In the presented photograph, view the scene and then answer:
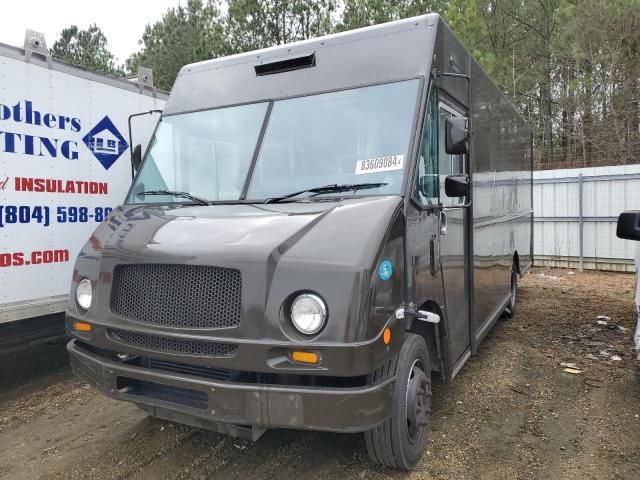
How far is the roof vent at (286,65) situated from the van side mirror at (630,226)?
2514 millimetres

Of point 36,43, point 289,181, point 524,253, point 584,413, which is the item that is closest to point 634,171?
point 524,253

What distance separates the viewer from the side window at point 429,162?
343 cm

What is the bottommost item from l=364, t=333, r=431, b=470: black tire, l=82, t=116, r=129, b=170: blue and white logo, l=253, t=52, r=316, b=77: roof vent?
l=364, t=333, r=431, b=470: black tire

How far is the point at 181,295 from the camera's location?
9.50 feet

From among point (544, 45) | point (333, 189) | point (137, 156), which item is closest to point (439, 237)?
point (333, 189)

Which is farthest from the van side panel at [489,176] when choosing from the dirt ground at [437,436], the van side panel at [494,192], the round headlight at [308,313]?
the round headlight at [308,313]

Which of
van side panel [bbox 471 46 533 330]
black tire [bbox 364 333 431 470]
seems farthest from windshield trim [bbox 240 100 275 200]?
van side panel [bbox 471 46 533 330]

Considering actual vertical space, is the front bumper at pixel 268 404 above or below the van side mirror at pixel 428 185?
below

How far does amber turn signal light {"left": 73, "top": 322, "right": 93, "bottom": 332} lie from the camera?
3.22 metres

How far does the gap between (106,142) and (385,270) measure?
405cm

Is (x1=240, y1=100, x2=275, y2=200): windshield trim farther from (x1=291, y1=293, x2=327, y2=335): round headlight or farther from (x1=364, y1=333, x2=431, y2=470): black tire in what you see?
(x1=364, y1=333, x2=431, y2=470): black tire

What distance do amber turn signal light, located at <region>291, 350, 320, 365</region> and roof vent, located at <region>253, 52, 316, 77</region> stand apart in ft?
7.41

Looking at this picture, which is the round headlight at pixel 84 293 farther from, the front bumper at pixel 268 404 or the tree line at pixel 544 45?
the tree line at pixel 544 45

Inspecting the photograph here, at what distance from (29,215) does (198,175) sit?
1.93m
